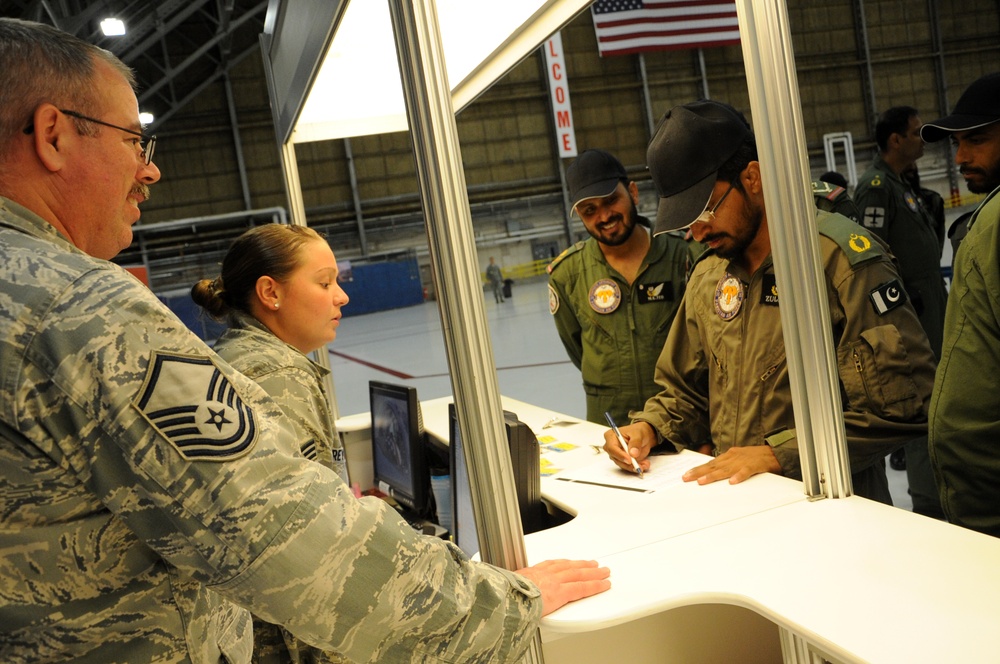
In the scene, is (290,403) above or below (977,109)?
below

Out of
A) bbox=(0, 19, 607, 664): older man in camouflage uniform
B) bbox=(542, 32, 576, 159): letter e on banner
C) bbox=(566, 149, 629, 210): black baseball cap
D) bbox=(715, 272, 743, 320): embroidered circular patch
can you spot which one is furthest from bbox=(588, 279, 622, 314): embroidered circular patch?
bbox=(542, 32, 576, 159): letter e on banner

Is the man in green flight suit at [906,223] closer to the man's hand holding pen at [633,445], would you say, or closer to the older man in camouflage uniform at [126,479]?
the man's hand holding pen at [633,445]

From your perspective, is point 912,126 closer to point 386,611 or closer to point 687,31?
point 386,611

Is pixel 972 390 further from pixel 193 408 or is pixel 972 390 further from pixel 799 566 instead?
pixel 193 408

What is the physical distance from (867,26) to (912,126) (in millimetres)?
15352

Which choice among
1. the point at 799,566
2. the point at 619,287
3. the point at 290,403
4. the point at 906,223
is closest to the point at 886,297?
the point at 799,566

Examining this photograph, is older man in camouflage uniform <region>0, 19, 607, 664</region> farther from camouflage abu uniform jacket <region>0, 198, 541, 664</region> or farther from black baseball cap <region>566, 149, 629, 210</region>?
black baseball cap <region>566, 149, 629, 210</region>

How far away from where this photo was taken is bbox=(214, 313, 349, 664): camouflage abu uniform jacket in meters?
1.53

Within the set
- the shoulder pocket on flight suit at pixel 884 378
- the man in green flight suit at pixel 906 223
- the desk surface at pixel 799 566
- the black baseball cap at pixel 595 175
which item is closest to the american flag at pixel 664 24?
the man in green flight suit at pixel 906 223

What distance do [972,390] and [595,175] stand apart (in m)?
1.78

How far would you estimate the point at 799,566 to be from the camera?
115 centimetres

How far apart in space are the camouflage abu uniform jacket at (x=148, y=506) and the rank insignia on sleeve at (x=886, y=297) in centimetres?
120

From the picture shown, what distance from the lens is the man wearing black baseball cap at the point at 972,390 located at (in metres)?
1.50

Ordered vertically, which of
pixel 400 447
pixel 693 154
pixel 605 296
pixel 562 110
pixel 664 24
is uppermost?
pixel 664 24
